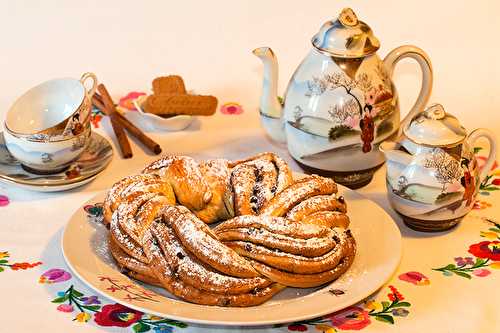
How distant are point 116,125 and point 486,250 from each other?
2.61ft

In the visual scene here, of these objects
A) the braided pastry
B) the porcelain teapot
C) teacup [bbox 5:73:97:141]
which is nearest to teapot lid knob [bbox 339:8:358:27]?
the porcelain teapot

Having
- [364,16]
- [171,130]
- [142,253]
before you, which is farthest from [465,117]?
[142,253]

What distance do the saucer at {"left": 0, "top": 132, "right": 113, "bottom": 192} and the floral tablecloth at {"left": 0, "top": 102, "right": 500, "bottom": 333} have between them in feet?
0.07

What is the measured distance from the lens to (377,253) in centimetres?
152

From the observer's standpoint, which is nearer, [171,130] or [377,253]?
[377,253]

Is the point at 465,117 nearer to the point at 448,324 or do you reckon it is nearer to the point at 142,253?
the point at 448,324

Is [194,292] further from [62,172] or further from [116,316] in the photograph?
[62,172]

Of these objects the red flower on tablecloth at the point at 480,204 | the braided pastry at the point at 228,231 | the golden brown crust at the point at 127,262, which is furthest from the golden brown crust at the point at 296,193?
the red flower on tablecloth at the point at 480,204

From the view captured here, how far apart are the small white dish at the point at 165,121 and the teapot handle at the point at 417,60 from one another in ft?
1.52

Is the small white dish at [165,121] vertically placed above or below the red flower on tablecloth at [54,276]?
above

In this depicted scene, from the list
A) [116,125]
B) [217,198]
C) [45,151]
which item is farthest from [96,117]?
[217,198]

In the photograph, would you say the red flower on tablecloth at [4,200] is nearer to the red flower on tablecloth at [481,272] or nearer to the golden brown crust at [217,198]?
the golden brown crust at [217,198]

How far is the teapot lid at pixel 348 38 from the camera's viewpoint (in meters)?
1.68

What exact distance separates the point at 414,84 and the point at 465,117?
18cm
